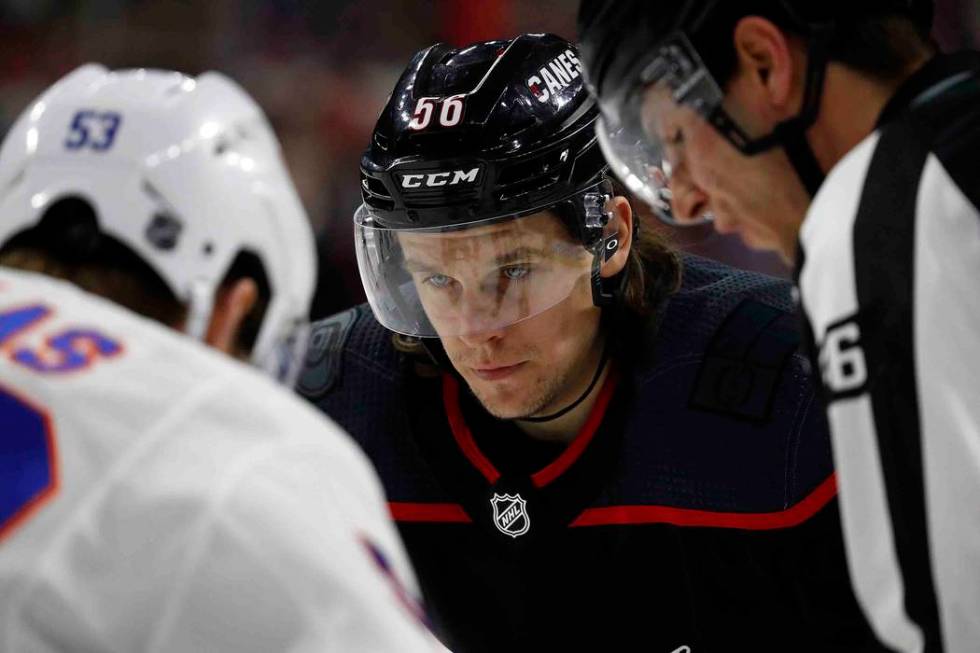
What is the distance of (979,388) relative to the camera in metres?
1.33

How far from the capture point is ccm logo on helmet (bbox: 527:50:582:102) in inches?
95.0

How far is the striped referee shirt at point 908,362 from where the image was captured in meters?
1.34

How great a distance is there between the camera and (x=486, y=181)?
2.33 m

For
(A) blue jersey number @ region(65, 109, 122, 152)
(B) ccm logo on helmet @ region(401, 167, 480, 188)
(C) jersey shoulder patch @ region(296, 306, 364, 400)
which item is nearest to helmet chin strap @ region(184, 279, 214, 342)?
(A) blue jersey number @ region(65, 109, 122, 152)

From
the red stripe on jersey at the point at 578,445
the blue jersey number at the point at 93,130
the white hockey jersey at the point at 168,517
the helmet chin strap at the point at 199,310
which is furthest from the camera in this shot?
the red stripe on jersey at the point at 578,445

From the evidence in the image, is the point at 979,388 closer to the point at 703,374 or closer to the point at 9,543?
the point at 9,543

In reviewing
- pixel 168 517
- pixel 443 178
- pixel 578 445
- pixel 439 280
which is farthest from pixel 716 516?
pixel 168 517

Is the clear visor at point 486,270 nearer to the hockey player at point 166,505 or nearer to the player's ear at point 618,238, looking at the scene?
the player's ear at point 618,238

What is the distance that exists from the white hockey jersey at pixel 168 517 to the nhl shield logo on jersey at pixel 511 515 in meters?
1.37

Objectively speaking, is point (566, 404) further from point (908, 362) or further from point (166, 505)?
point (166, 505)

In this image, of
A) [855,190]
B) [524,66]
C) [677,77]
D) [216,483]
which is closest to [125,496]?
[216,483]

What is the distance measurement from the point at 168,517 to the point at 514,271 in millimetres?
1375

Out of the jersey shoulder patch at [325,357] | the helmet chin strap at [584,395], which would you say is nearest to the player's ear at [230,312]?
the helmet chin strap at [584,395]

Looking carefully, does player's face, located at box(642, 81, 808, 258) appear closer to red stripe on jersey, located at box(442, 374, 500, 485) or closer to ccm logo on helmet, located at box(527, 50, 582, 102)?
ccm logo on helmet, located at box(527, 50, 582, 102)
